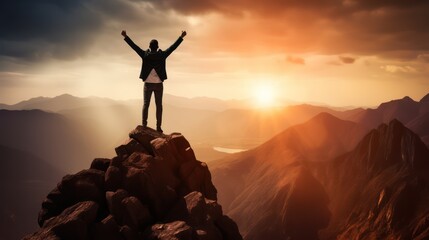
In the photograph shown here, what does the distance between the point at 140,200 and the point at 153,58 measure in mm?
9706

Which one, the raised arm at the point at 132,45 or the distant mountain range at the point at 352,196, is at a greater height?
the raised arm at the point at 132,45

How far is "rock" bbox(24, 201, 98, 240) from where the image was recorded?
1648cm

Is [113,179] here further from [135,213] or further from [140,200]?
[135,213]

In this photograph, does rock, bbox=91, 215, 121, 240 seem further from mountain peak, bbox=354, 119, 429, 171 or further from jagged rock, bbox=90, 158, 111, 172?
mountain peak, bbox=354, 119, 429, 171

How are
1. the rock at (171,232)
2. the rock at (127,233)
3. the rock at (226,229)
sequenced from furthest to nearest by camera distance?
the rock at (226,229)
the rock at (127,233)
the rock at (171,232)

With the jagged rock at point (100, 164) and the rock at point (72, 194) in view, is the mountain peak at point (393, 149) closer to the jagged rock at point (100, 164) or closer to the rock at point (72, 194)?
the jagged rock at point (100, 164)

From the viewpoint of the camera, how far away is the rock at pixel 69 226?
16484mm

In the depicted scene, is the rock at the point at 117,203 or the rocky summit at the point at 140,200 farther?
the rock at the point at 117,203

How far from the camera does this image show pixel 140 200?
65.3 ft

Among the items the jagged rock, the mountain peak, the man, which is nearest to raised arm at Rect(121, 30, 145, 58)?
the man

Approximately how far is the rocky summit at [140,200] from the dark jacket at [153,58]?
438cm

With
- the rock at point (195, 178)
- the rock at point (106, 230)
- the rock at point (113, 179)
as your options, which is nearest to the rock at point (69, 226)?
the rock at point (106, 230)

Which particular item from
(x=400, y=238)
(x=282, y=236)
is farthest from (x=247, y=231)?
(x=400, y=238)

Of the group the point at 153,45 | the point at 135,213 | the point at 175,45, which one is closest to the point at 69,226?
the point at 135,213
